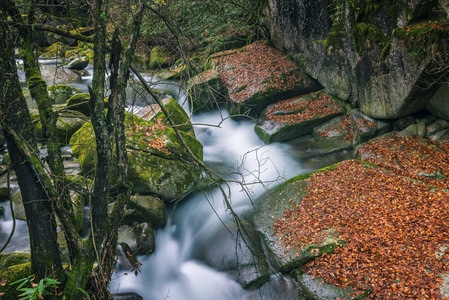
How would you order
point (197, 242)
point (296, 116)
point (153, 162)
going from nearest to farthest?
point (197, 242)
point (153, 162)
point (296, 116)

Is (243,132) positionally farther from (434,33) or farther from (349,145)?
(434,33)

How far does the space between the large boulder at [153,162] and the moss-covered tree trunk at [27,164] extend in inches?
169

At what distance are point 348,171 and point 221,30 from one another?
10837 millimetres

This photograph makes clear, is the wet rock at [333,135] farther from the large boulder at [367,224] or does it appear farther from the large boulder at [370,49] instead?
the large boulder at [367,224]

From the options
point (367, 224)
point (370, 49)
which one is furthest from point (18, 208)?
point (370, 49)

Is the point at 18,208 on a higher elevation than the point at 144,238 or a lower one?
higher

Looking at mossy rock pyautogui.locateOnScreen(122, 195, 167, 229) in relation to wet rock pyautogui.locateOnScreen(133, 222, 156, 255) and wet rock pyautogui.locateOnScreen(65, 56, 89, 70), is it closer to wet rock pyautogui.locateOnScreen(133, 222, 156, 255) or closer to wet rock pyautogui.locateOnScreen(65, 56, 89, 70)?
wet rock pyautogui.locateOnScreen(133, 222, 156, 255)

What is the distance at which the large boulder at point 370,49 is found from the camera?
9171 mm

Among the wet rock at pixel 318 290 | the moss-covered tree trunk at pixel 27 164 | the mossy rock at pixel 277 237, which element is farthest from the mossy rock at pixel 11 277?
the wet rock at pixel 318 290

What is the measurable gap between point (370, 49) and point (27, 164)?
9.25 m

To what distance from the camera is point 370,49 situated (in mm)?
10633

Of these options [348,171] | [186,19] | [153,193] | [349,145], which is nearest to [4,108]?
[153,193]

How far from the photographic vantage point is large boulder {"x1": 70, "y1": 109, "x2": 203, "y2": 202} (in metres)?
9.34

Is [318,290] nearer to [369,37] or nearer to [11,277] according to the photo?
[11,277]
